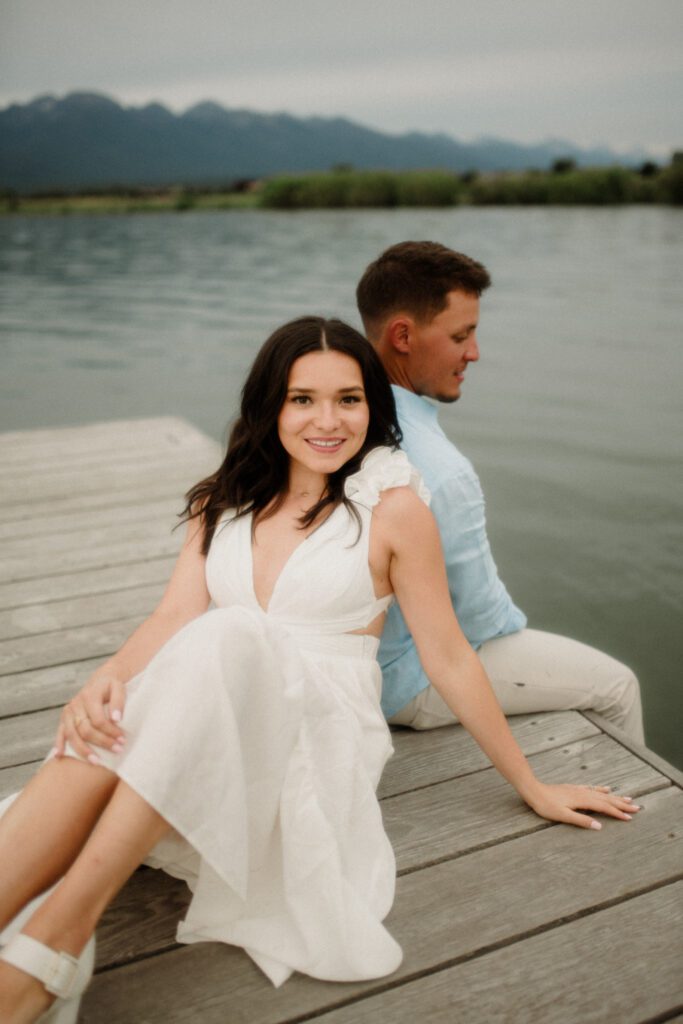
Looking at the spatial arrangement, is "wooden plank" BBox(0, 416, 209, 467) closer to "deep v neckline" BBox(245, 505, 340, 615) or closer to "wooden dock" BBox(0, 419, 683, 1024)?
"wooden dock" BBox(0, 419, 683, 1024)

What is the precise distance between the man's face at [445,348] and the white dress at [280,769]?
63 centimetres

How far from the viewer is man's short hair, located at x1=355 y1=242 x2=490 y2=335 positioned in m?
2.24

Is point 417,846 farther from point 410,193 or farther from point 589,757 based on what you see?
point 410,193

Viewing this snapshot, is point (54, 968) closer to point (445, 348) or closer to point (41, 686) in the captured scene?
point (41, 686)

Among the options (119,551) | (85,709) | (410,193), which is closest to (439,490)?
(85,709)

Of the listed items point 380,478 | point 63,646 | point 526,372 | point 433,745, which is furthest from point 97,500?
point 526,372

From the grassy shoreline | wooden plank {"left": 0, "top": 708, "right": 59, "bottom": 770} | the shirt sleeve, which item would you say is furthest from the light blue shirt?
the grassy shoreline

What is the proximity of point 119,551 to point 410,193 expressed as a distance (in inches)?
1349

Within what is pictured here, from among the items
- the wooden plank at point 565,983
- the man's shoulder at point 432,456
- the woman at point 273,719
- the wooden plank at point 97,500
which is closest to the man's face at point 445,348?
the man's shoulder at point 432,456

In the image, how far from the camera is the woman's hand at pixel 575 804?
188cm

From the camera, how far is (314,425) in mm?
1889

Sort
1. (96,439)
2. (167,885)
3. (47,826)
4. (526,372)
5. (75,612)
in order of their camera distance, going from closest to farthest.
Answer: (47,826)
(167,885)
(75,612)
(96,439)
(526,372)

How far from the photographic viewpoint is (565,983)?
152 centimetres

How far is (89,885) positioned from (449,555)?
1074 mm
